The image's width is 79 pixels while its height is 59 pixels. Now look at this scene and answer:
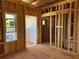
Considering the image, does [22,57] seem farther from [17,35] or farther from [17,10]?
[17,10]

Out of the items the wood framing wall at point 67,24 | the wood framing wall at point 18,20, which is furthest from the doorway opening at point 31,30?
the wood framing wall at point 67,24

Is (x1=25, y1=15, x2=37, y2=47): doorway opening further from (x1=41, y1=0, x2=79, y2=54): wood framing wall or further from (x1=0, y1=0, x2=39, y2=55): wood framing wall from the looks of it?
(x1=41, y1=0, x2=79, y2=54): wood framing wall

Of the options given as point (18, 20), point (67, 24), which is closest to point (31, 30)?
point (18, 20)

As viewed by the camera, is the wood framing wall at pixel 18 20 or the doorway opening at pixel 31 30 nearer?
the wood framing wall at pixel 18 20

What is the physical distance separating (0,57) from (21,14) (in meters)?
2.87

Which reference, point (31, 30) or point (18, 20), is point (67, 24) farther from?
point (31, 30)

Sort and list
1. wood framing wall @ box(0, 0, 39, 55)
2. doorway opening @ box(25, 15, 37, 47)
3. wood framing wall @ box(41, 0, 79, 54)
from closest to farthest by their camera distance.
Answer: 1. wood framing wall @ box(0, 0, 39, 55)
2. wood framing wall @ box(41, 0, 79, 54)
3. doorway opening @ box(25, 15, 37, 47)

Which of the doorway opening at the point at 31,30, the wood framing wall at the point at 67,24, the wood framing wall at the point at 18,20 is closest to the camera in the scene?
the wood framing wall at the point at 18,20

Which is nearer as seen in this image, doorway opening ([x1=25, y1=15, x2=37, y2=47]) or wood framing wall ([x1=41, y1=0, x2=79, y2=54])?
wood framing wall ([x1=41, y1=0, x2=79, y2=54])

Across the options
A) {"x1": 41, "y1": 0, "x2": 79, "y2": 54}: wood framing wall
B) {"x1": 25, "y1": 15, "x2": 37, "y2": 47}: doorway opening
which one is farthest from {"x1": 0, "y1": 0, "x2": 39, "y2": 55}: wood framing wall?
{"x1": 41, "y1": 0, "x2": 79, "y2": 54}: wood framing wall

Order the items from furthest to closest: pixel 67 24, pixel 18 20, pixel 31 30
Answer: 1. pixel 31 30
2. pixel 67 24
3. pixel 18 20

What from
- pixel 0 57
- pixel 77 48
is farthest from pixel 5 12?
pixel 77 48

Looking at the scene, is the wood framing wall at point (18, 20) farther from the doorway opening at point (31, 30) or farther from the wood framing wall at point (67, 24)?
the wood framing wall at point (67, 24)

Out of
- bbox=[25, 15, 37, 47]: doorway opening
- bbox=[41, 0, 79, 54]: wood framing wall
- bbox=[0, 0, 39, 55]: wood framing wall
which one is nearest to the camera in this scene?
bbox=[0, 0, 39, 55]: wood framing wall
